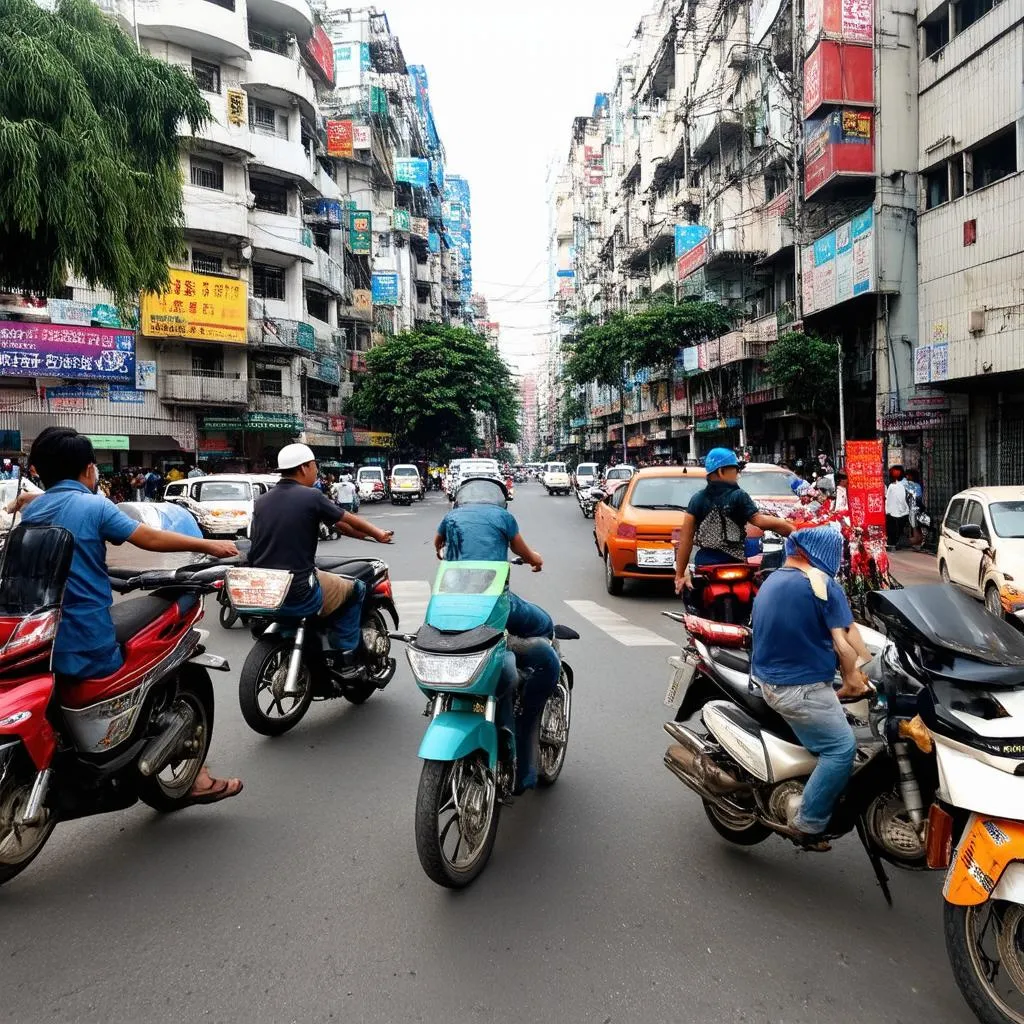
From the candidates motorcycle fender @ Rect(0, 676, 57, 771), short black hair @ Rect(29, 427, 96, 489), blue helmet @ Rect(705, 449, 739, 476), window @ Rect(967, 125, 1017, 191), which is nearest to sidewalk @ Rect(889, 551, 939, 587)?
blue helmet @ Rect(705, 449, 739, 476)

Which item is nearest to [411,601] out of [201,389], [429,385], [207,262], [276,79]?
[201,389]

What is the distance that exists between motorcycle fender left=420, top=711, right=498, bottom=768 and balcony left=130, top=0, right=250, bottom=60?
35792 millimetres

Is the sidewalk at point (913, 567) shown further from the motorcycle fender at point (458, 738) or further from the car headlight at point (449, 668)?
the car headlight at point (449, 668)

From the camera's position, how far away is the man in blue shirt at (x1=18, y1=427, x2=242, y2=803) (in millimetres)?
3383

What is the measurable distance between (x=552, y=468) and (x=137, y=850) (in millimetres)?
50672

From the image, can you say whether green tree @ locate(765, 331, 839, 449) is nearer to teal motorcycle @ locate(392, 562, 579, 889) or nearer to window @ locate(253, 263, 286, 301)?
teal motorcycle @ locate(392, 562, 579, 889)

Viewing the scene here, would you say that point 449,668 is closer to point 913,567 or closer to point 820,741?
point 820,741

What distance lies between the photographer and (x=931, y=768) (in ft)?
9.39

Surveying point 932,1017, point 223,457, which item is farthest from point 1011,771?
point 223,457

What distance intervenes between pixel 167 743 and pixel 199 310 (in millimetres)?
30289

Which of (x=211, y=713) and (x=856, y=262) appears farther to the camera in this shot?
(x=856, y=262)

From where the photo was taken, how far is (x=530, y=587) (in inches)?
460

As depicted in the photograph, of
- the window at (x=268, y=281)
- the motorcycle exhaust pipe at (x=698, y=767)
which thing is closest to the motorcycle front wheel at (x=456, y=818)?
the motorcycle exhaust pipe at (x=698, y=767)

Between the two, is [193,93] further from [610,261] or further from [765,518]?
[610,261]
